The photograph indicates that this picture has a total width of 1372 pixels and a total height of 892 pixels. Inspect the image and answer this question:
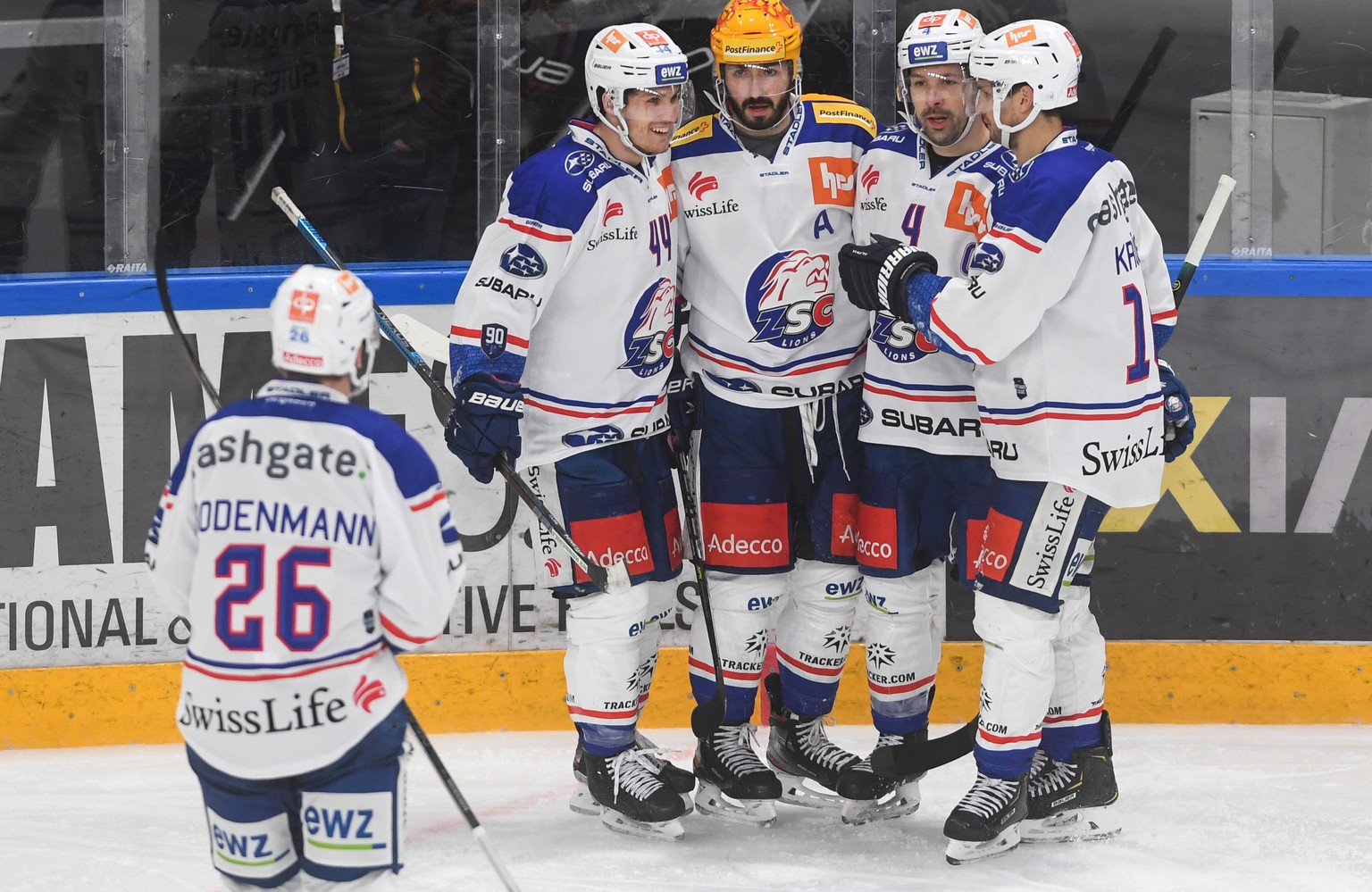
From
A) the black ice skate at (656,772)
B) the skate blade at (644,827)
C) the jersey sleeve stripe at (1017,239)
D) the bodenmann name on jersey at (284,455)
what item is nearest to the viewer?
the bodenmann name on jersey at (284,455)

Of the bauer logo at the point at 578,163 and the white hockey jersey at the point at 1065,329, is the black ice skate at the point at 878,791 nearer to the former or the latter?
the white hockey jersey at the point at 1065,329

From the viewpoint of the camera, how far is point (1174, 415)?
3.05 meters

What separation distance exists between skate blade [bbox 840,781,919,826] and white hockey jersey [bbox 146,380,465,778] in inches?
57.4

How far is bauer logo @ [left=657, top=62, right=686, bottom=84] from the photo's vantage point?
9.73ft

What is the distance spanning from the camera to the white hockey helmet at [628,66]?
296 cm

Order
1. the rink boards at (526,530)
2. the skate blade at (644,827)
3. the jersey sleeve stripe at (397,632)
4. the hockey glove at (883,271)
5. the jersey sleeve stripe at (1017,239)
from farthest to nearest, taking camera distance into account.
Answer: the rink boards at (526,530)
the skate blade at (644,827)
the hockey glove at (883,271)
the jersey sleeve stripe at (1017,239)
the jersey sleeve stripe at (397,632)

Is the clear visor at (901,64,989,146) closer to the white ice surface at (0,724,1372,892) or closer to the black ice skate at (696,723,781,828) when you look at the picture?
the black ice skate at (696,723,781,828)

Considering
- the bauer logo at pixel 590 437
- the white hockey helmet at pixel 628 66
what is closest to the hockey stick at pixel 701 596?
the bauer logo at pixel 590 437

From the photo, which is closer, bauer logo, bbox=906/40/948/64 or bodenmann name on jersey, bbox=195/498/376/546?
bodenmann name on jersey, bbox=195/498/376/546

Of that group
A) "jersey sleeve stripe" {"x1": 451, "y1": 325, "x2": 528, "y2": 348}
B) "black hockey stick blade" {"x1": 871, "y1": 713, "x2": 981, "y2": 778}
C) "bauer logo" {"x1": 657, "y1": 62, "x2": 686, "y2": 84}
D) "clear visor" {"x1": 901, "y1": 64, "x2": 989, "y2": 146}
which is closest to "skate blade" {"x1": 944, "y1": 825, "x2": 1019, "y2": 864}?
"black hockey stick blade" {"x1": 871, "y1": 713, "x2": 981, "y2": 778}

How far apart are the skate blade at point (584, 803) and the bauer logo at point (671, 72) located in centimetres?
149

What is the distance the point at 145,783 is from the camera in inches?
136

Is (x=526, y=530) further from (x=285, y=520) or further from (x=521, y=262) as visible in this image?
(x=285, y=520)

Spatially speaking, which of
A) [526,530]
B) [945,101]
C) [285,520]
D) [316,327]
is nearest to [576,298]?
[945,101]
